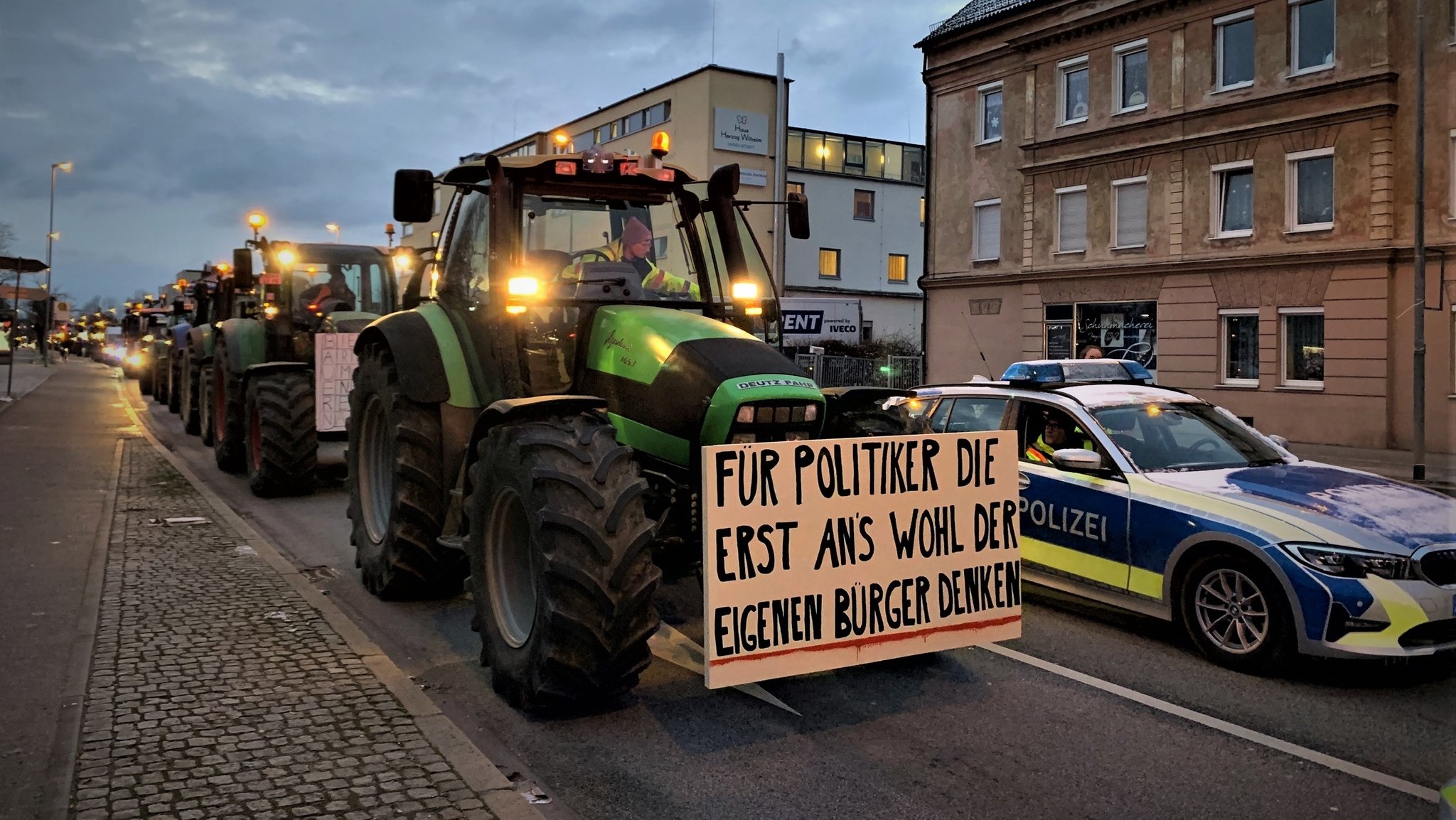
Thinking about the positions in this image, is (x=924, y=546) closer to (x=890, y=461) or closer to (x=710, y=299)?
(x=890, y=461)

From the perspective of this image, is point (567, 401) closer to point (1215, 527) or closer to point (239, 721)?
point (239, 721)

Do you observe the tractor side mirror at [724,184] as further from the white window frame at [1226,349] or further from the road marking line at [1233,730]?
the white window frame at [1226,349]

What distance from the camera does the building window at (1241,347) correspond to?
78.8ft

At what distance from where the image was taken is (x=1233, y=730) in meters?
5.11

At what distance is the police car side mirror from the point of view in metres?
6.96

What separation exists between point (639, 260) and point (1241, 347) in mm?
21202

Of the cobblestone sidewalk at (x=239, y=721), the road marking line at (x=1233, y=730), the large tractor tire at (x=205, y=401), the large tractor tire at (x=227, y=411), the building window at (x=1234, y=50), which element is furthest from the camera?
the building window at (x=1234, y=50)

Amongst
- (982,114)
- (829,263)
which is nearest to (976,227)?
(982,114)

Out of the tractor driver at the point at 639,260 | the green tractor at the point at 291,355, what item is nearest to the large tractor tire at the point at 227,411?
the green tractor at the point at 291,355

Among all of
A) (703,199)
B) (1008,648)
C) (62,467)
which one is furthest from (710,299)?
(62,467)

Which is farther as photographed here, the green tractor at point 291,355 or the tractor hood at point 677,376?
the green tractor at point 291,355

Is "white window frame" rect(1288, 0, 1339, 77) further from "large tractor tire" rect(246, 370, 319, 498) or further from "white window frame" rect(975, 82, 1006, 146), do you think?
"large tractor tire" rect(246, 370, 319, 498)

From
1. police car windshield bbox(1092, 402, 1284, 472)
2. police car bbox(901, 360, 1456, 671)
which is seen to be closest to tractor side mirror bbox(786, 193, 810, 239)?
police car bbox(901, 360, 1456, 671)

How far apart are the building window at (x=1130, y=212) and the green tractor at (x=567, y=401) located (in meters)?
21.5
